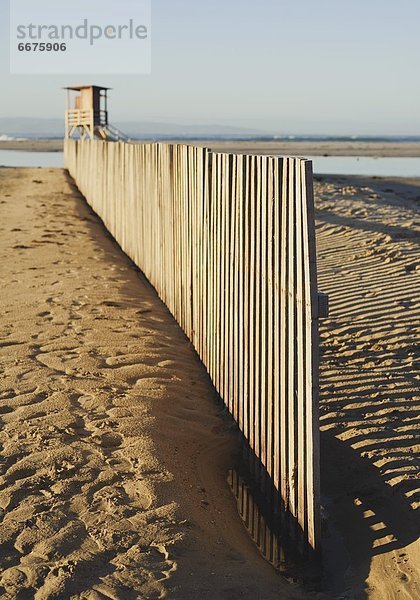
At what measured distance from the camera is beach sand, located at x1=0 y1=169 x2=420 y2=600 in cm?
334

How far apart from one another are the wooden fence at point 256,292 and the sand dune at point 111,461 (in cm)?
28

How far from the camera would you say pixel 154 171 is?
319 inches

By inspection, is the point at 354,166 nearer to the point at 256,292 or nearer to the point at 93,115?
the point at 93,115

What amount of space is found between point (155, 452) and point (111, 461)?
28cm

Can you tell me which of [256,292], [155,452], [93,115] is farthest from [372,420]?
[93,115]

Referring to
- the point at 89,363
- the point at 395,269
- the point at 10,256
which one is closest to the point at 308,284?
the point at 89,363

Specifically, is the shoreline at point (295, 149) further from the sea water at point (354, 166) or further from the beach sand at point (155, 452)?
the beach sand at point (155, 452)

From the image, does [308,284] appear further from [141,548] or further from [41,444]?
[41,444]

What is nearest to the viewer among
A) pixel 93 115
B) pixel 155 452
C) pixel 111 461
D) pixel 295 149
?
pixel 111 461

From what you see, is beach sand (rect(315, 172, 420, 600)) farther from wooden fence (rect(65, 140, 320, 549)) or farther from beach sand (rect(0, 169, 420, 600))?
wooden fence (rect(65, 140, 320, 549))

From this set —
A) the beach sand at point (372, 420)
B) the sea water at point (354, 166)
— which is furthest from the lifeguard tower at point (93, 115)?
the beach sand at point (372, 420)

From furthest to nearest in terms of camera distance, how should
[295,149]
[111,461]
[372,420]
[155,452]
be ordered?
1. [295,149]
2. [372,420]
3. [155,452]
4. [111,461]

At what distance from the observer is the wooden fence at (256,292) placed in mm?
3635

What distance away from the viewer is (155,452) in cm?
438
